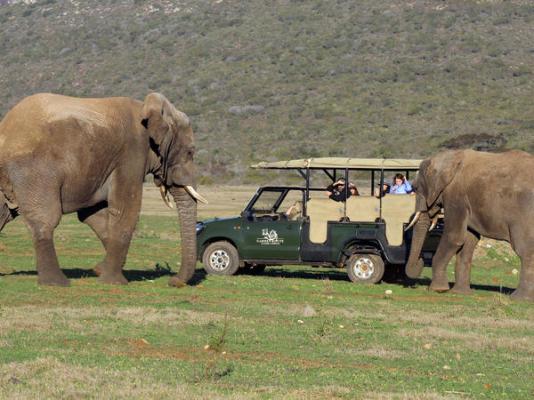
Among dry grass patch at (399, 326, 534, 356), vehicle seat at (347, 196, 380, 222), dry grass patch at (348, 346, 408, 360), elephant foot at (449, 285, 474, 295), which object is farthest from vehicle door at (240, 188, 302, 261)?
dry grass patch at (348, 346, 408, 360)

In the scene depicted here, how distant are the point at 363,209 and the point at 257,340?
8048mm

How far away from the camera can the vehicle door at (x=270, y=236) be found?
21.2m

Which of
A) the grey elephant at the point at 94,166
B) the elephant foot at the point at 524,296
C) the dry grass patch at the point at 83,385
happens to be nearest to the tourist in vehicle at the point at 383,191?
the elephant foot at the point at 524,296

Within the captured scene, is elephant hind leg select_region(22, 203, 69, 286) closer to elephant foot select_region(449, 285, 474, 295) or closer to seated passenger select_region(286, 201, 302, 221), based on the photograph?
seated passenger select_region(286, 201, 302, 221)

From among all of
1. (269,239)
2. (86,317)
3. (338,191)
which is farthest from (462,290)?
(86,317)

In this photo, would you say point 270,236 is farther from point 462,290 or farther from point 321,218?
point 462,290

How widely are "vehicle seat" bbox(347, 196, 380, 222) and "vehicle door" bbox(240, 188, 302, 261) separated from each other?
1.00 meters

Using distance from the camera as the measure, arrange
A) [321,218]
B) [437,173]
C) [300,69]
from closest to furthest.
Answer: [437,173] → [321,218] → [300,69]

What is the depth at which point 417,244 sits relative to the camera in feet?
65.9

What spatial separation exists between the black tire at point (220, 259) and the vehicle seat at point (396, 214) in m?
3.04

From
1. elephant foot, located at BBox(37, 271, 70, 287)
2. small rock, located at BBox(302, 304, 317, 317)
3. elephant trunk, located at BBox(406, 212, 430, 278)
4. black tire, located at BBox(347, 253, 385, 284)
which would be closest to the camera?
small rock, located at BBox(302, 304, 317, 317)

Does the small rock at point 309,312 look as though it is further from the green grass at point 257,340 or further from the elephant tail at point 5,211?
the elephant tail at point 5,211

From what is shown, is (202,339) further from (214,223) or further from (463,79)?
(463,79)

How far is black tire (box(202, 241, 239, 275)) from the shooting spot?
71.4 ft
